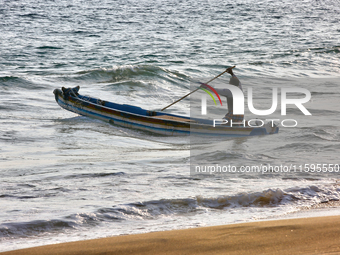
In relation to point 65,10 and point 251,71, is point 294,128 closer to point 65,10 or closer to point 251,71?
point 251,71

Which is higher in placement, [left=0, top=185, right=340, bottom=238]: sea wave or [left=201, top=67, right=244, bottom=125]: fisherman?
[left=201, top=67, right=244, bottom=125]: fisherman

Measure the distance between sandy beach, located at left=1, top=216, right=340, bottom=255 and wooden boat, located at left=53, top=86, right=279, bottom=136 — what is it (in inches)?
225

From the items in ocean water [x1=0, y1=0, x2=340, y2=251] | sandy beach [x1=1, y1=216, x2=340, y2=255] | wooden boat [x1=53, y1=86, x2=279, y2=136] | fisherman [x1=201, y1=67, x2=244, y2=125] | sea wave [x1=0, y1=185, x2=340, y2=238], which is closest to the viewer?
sandy beach [x1=1, y1=216, x2=340, y2=255]

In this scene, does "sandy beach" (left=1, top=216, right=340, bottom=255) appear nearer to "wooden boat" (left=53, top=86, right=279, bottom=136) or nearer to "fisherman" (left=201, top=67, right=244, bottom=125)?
"fisherman" (left=201, top=67, right=244, bottom=125)

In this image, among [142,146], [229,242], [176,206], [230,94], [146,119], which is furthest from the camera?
[146,119]

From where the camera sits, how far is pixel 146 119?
10125 mm

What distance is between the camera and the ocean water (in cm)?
430

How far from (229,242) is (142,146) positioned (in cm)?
570

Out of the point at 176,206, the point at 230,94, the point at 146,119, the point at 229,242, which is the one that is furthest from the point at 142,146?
the point at 229,242

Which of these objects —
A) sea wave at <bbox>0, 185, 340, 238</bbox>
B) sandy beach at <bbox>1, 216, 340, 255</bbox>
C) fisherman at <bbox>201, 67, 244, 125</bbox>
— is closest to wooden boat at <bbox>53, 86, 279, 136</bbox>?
fisherman at <bbox>201, 67, 244, 125</bbox>

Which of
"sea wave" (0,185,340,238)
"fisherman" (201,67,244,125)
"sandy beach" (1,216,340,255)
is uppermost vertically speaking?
"fisherman" (201,67,244,125)

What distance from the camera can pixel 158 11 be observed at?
48906mm

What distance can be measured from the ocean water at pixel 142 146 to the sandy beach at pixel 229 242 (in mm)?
499

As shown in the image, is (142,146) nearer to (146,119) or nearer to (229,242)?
(146,119)
